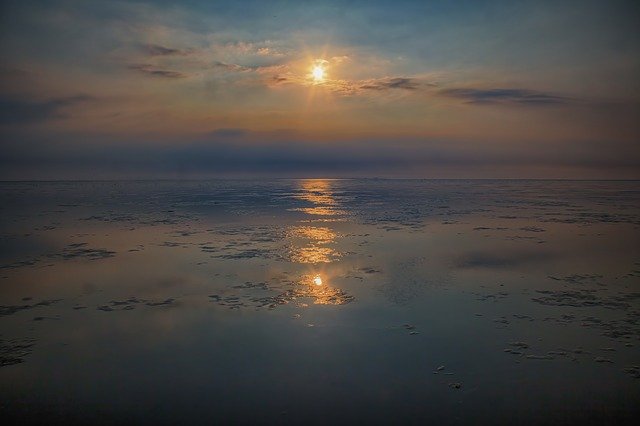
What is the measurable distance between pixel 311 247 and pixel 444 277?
4.88 metres

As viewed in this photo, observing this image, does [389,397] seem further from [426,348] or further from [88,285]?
[88,285]

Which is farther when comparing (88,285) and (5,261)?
(5,261)

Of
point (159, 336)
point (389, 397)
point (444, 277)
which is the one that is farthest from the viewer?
point (444, 277)

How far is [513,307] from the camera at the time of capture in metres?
7.54

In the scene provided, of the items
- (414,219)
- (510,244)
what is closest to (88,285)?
(510,244)

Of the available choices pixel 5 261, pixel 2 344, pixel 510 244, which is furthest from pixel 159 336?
pixel 510 244

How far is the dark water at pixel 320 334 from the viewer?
14.6 ft

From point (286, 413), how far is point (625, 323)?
5.79 m

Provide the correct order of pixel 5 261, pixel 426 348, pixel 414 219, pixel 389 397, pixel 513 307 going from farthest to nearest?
pixel 414 219 → pixel 5 261 → pixel 513 307 → pixel 426 348 → pixel 389 397

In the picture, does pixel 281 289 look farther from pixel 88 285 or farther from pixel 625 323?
pixel 625 323

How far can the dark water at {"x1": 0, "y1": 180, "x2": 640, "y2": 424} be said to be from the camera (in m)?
4.46

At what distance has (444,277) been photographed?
9.66m

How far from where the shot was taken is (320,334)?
6.31 m

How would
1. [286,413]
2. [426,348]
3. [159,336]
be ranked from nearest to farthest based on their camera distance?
[286,413] → [426,348] → [159,336]
